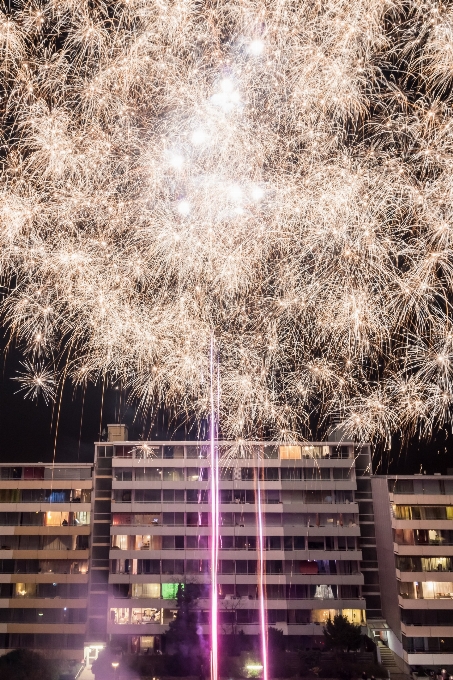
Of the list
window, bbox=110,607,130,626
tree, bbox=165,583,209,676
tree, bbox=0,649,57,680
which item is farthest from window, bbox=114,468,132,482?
tree, bbox=0,649,57,680

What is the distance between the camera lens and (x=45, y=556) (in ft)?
101

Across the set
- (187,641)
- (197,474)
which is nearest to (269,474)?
(197,474)

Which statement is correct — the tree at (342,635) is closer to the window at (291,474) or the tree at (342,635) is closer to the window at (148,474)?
the window at (291,474)

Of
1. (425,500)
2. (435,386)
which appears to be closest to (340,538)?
(425,500)

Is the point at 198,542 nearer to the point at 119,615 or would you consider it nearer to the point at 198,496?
the point at 198,496

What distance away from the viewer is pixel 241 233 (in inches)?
515

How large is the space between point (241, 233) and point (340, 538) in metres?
22.5

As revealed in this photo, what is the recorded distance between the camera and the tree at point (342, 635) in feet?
88.7

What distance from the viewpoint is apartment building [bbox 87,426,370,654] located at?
29.6 meters

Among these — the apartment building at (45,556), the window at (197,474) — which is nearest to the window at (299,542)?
the window at (197,474)

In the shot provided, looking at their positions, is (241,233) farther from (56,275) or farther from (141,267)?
(56,275)

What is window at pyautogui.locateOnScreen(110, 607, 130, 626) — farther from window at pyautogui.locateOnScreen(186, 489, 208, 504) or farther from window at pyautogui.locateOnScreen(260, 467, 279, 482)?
window at pyautogui.locateOnScreen(260, 467, 279, 482)

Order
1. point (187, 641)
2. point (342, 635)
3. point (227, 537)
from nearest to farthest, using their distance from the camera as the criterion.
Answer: point (187, 641) → point (342, 635) → point (227, 537)

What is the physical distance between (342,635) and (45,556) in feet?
51.9
